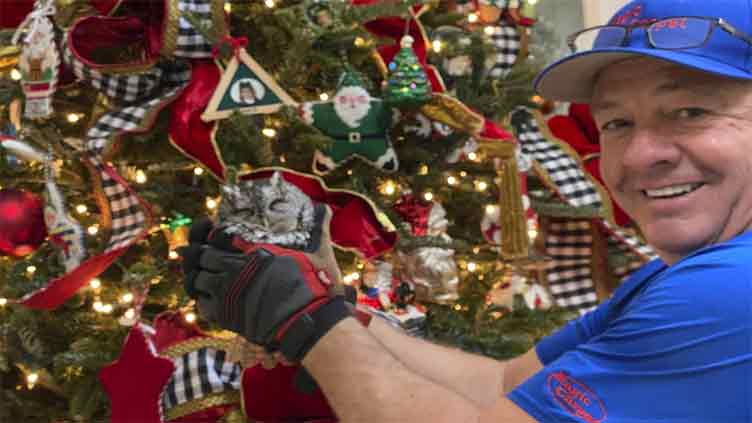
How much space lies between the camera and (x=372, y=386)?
0.86 metres

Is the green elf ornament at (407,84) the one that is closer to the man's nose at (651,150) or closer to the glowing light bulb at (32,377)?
the man's nose at (651,150)

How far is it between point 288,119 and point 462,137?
0.45m

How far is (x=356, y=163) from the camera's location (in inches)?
69.7

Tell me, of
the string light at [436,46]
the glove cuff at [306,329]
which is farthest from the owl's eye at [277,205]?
the string light at [436,46]

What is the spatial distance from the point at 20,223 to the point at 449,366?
0.99 metres

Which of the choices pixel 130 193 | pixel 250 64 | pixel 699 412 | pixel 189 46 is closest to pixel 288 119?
pixel 250 64

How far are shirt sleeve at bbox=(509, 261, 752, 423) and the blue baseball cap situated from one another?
22cm

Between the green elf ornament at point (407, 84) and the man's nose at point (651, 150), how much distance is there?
2.54ft

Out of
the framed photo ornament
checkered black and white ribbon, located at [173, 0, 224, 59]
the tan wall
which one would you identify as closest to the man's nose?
the framed photo ornament

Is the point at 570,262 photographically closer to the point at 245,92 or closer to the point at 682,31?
the point at 245,92

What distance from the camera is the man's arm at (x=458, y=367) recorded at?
119cm

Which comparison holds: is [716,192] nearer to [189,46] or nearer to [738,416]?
[738,416]

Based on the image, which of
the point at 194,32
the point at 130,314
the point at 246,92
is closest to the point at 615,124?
the point at 246,92

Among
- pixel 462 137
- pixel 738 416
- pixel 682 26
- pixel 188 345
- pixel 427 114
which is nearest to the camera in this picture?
pixel 738 416
